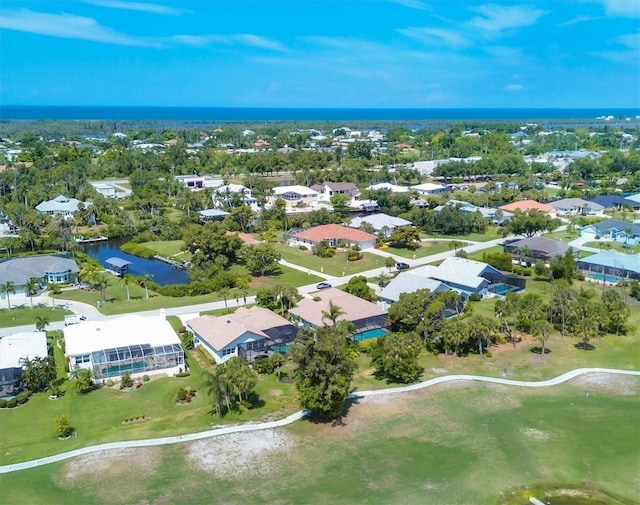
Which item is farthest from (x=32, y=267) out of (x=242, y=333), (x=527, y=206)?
(x=527, y=206)

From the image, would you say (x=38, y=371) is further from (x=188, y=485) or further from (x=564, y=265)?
(x=564, y=265)

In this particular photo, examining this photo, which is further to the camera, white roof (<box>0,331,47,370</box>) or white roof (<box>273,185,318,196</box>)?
white roof (<box>273,185,318,196</box>)

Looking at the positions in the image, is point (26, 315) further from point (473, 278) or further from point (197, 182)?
point (197, 182)

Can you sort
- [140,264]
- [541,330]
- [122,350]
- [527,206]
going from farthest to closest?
[527,206], [140,264], [541,330], [122,350]

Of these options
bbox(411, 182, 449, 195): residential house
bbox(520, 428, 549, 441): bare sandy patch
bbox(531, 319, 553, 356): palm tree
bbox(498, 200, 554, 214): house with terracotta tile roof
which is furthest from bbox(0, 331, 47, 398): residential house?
bbox(411, 182, 449, 195): residential house

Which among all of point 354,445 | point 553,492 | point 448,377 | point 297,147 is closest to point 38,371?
point 354,445

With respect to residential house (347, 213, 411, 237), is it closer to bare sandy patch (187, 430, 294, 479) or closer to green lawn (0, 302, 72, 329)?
green lawn (0, 302, 72, 329)
